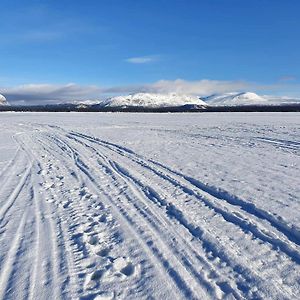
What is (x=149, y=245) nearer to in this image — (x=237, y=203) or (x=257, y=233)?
(x=257, y=233)

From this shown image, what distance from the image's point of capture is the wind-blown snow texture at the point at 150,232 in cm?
494

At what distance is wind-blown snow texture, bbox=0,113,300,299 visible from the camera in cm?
494

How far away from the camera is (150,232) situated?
6.77 m

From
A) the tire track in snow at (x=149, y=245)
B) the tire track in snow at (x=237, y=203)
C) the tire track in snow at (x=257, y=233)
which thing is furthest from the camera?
the tire track in snow at (x=237, y=203)

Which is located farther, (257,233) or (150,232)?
(150,232)

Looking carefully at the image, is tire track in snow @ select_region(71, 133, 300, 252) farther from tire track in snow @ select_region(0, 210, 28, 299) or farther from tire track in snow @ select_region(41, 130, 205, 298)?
tire track in snow @ select_region(0, 210, 28, 299)

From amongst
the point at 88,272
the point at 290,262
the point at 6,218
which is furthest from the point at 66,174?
the point at 290,262

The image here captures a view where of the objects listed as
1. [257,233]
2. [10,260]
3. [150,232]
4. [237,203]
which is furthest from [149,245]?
[237,203]

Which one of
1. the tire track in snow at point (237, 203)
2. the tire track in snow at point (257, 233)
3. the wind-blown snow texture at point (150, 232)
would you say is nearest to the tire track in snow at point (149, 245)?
the wind-blown snow texture at point (150, 232)

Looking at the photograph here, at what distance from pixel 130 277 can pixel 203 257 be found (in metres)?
1.08

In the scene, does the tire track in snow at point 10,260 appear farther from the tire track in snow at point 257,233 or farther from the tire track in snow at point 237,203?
the tire track in snow at point 237,203

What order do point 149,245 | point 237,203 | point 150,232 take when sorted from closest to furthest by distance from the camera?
point 149,245, point 150,232, point 237,203

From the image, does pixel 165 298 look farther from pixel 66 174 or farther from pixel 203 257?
pixel 66 174

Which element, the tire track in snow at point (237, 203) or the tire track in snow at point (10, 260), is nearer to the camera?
the tire track in snow at point (10, 260)
